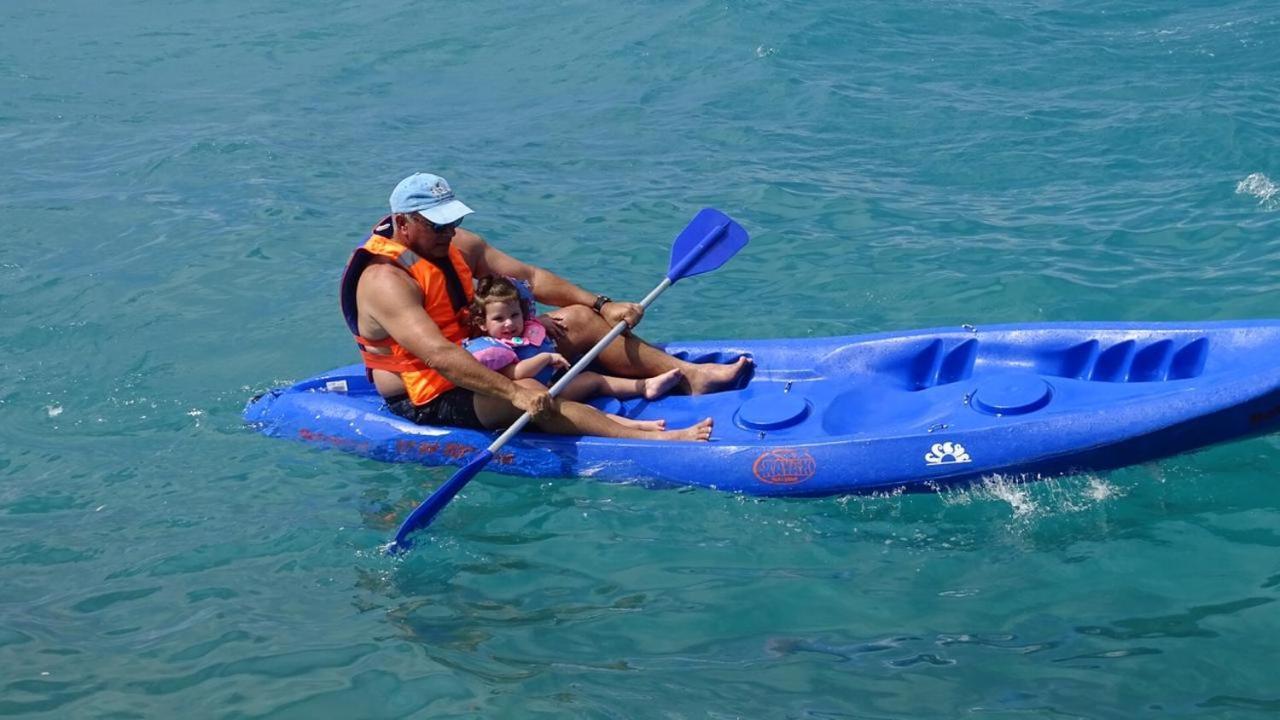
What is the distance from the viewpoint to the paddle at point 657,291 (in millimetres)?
5605

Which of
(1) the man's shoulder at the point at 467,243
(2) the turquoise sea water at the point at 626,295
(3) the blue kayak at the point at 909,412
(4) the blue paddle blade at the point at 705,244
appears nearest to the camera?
(2) the turquoise sea water at the point at 626,295

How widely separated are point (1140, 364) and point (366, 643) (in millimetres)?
3381

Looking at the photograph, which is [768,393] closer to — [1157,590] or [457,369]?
[457,369]

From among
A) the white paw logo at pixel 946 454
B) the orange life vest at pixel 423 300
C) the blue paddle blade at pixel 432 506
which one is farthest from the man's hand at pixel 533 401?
the white paw logo at pixel 946 454

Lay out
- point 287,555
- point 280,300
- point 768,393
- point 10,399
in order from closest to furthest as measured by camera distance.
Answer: point 287,555 < point 768,393 < point 10,399 < point 280,300

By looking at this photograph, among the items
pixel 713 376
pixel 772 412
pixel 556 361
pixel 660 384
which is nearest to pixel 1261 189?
pixel 713 376

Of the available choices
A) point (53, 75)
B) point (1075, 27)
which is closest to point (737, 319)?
point (1075, 27)

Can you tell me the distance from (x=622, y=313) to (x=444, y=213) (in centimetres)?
99

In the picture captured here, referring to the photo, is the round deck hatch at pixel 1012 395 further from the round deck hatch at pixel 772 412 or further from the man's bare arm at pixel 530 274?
the man's bare arm at pixel 530 274

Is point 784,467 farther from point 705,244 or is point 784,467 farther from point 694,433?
point 705,244

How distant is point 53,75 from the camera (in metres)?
14.7

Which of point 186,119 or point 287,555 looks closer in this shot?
point 287,555

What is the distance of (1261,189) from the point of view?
8742mm

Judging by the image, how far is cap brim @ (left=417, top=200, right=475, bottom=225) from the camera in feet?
19.2
